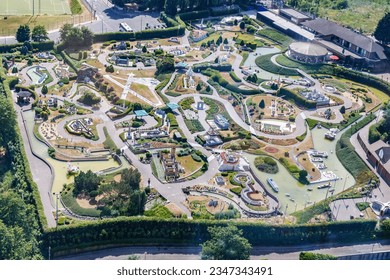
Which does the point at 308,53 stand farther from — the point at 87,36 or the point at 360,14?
the point at 87,36

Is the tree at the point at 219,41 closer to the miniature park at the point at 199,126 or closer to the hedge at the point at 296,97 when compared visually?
the miniature park at the point at 199,126

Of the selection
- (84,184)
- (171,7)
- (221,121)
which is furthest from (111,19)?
(84,184)

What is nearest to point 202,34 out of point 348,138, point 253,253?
point 348,138

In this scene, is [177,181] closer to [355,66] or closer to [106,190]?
[106,190]

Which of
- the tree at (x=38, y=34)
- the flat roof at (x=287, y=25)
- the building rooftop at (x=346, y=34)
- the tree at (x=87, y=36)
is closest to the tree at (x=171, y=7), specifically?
the flat roof at (x=287, y=25)

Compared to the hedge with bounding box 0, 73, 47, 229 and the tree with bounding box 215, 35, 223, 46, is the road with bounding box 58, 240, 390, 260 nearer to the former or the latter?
the hedge with bounding box 0, 73, 47, 229

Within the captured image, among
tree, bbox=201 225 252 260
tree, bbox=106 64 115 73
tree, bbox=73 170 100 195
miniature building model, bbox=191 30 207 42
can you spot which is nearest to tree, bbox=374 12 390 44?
miniature building model, bbox=191 30 207 42
